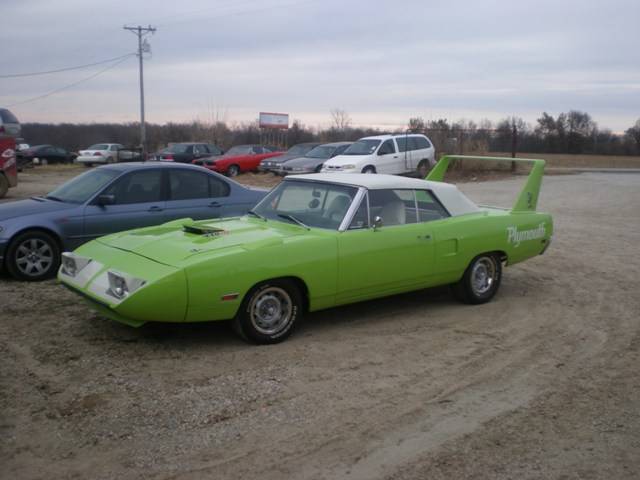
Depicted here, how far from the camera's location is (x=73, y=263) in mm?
5934

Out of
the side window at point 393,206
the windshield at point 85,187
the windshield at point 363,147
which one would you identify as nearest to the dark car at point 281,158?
the windshield at point 363,147

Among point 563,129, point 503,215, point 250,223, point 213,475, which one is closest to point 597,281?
point 503,215

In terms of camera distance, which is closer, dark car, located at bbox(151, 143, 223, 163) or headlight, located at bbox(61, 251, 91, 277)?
headlight, located at bbox(61, 251, 91, 277)

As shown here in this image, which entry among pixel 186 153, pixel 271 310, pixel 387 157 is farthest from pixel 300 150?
pixel 271 310

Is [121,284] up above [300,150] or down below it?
below

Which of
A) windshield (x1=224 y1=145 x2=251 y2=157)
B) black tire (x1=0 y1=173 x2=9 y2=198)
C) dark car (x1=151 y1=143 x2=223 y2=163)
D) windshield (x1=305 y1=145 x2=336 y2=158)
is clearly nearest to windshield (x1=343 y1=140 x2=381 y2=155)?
windshield (x1=305 y1=145 x2=336 y2=158)

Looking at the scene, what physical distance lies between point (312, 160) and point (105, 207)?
17446 mm

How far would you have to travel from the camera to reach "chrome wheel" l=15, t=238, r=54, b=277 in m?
7.68

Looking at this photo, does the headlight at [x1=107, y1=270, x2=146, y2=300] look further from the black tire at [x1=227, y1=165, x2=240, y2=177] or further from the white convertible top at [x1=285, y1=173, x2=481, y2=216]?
the black tire at [x1=227, y1=165, x2=240, y2=177]

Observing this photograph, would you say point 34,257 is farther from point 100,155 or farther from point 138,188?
point 100,155

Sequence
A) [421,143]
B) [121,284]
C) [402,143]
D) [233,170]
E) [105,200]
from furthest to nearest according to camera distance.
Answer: [233,170]
[421,143]
[402,143]
[105,200]
[121,284]

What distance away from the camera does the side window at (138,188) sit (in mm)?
8281

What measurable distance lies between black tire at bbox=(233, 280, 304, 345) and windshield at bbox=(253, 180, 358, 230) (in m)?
0.85

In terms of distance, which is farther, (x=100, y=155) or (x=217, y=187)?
(x=100, y=155)
